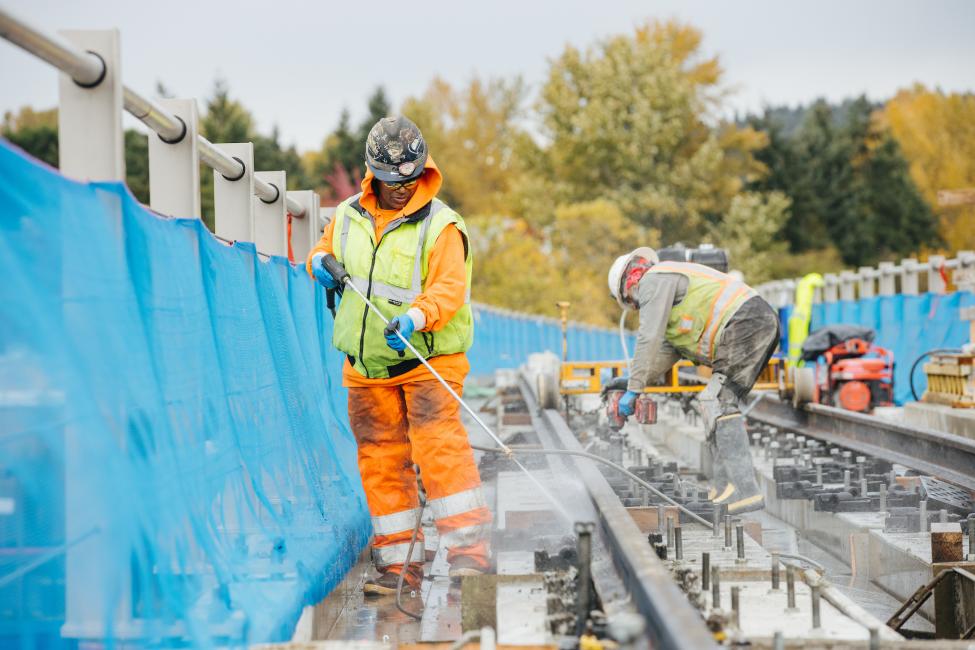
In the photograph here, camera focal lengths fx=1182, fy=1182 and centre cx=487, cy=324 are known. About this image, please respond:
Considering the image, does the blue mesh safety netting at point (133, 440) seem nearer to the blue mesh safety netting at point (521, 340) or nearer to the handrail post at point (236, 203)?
the handrail post at point (236, 203)

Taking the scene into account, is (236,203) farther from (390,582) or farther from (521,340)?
Answer: (521,340)

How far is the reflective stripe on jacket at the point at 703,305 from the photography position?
7.14 m

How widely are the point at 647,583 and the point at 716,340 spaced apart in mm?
3746

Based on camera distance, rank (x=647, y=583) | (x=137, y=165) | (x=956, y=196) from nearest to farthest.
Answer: (x=647, y=583) → (x=956, y=196) → (x=137, y=165)

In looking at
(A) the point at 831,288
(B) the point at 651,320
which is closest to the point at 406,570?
(B) the point at 651,320

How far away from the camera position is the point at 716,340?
719 cm

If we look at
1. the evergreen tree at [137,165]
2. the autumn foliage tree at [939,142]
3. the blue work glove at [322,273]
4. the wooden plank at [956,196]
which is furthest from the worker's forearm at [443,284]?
the autumn foliage tree at [939,142]

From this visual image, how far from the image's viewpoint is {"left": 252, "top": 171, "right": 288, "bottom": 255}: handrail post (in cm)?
693

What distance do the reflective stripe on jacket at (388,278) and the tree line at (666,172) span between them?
119 ft

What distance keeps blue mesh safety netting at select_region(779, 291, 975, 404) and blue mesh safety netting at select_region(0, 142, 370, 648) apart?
1184 centimetres

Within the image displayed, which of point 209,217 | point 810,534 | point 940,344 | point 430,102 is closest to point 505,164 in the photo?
point 430,102

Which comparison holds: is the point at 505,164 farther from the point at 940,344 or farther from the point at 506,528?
the point at 506,528

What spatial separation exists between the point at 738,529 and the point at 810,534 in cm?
223

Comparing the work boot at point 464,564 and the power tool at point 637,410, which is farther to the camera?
the power tool at point 637,410
